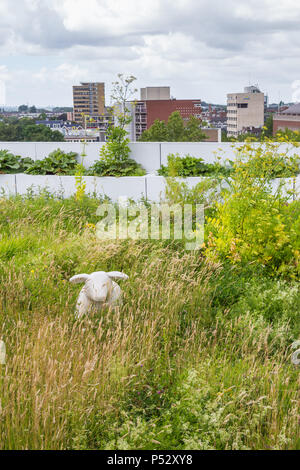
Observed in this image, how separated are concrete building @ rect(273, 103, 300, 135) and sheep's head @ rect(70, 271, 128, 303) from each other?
73.9 metres

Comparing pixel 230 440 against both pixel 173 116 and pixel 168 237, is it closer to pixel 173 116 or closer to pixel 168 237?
pixel 168 237

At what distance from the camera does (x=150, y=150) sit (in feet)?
31.2

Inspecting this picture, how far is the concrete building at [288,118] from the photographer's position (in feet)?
245

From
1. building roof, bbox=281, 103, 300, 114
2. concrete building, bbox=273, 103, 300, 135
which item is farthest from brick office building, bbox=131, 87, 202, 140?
building roof, bbox=281, 103, 300, 114

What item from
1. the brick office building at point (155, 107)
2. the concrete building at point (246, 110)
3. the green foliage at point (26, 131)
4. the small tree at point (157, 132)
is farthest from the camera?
the concrete building at point (246, 110)

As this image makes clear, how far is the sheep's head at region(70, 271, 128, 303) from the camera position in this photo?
12.3 ft

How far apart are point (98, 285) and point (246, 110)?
390 feet

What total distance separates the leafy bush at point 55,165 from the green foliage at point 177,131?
24405mm

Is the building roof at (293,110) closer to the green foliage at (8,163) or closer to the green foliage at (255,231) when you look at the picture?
the green foliage at (8,163)

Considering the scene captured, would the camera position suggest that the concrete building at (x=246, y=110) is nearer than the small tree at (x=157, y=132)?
No

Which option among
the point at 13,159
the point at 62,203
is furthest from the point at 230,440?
the point at 13,159

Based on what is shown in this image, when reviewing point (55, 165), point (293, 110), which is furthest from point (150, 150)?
point (293, 110)

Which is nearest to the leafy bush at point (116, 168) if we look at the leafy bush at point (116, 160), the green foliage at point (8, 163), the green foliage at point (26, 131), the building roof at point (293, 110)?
the leafy bush at point (116, 160)
